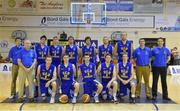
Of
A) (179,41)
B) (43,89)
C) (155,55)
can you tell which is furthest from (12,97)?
(179,41)

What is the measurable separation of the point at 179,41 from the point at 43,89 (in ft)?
40.7

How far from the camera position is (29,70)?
33.3 feet

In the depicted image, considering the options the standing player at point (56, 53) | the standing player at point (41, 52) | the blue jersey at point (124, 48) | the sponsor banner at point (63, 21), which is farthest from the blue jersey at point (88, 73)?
the sponsor banner at point (63, 21)

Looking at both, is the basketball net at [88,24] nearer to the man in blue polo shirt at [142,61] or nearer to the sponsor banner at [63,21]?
the sponsor banner at [63,21]

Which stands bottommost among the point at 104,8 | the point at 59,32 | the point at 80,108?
the point at 80,108

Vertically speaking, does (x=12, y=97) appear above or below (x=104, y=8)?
below

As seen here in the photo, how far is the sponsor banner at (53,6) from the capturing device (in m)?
21.0

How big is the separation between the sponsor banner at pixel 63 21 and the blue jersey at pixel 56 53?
969cm

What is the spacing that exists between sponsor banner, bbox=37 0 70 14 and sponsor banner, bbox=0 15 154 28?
341mm

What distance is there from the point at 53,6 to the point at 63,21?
1.03 m

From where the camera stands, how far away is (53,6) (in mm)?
20984

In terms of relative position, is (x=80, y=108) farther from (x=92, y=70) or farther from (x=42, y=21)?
(x=42, y=21)

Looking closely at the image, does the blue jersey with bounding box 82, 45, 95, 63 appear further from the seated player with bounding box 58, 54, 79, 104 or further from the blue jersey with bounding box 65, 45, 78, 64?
the seated player with bounding box 58, 54, 79, 104

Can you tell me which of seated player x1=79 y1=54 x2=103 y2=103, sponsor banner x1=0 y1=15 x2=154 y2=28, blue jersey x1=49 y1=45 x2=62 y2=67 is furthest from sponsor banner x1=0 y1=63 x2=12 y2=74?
seated player x1=79 y1=54 x2=103 y2=103
